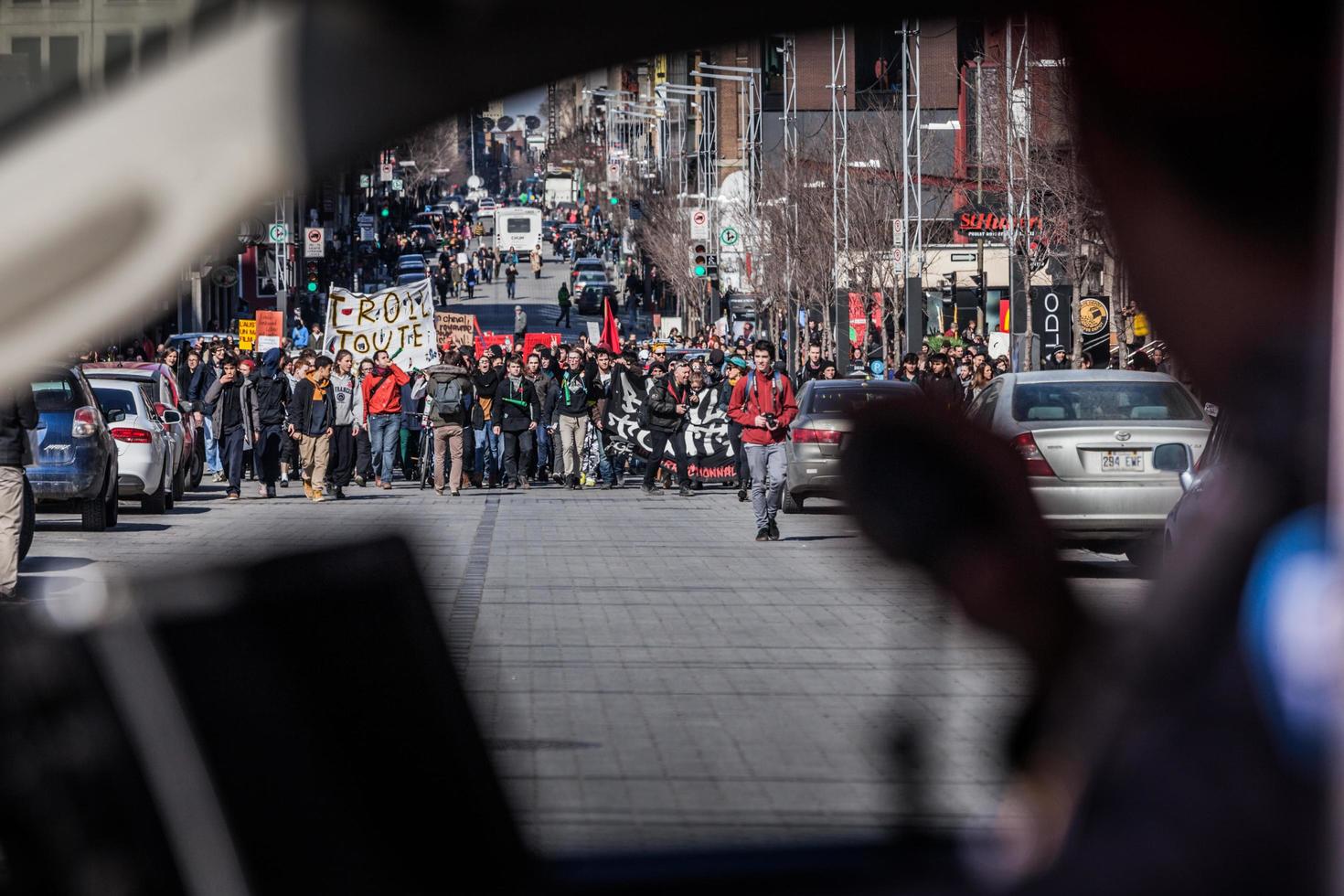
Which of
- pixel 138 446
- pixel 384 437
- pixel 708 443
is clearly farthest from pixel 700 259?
pixel 138 446

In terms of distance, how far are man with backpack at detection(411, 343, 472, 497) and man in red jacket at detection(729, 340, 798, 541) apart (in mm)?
7991

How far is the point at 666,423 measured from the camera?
27234 mm

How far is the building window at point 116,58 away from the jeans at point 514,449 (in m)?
26.8

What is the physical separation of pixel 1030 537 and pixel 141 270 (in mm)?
893

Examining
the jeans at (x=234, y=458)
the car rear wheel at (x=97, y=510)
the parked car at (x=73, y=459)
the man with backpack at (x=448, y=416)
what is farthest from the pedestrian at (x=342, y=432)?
the parked car at (x=73, y=459)

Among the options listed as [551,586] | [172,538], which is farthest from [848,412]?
[172,538]

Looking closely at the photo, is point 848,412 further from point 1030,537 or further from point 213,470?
point 213,470

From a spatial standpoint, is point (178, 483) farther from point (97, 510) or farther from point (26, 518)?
point (26, 518)

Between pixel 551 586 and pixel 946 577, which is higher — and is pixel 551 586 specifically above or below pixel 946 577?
below

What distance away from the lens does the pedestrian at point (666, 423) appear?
27.1 m

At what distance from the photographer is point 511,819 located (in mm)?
2340

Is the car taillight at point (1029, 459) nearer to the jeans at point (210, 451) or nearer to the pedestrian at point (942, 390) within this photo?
the pedestrian at point (942, 390)

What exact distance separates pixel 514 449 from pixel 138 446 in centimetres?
718

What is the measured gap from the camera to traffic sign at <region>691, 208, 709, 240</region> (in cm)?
6292
